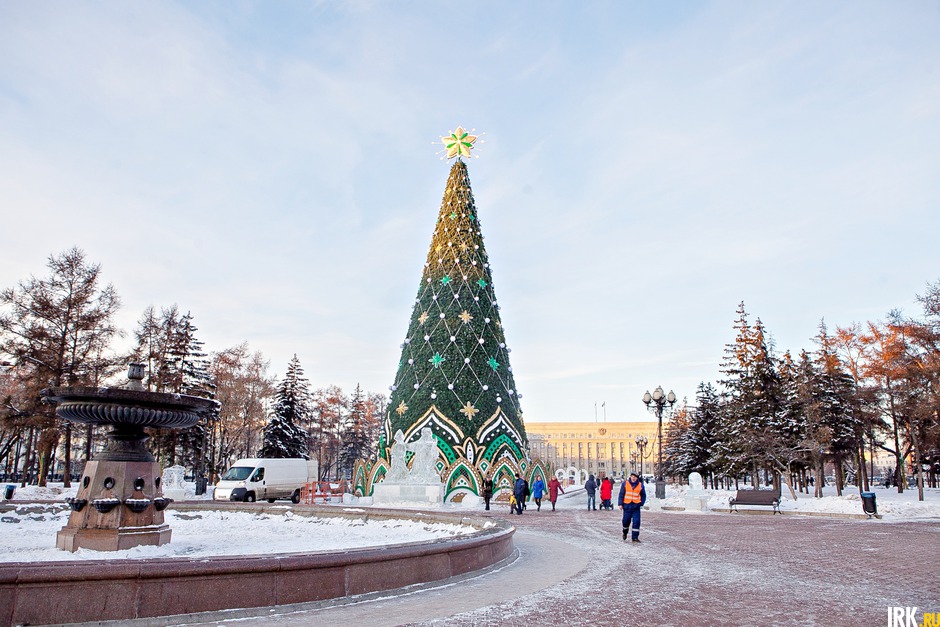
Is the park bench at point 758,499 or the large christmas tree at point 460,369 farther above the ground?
the large christmas tree at point 460,369

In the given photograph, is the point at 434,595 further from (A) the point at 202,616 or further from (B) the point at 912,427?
(B) the point at 912,427

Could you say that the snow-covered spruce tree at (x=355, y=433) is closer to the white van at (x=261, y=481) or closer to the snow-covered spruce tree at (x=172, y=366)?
the snow-covered spruce tree at (x=172, y=366)

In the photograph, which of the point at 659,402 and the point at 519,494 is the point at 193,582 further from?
the point at 659,402

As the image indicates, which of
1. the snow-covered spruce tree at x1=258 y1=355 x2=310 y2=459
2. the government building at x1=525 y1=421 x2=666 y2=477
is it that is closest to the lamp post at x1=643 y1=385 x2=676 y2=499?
the snow-covered spruce tree at x1=258 y1=355 x2=310 y2=459

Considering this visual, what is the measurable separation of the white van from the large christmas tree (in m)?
5.38

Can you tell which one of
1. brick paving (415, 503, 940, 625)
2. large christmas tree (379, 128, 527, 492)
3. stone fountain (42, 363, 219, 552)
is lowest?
brick paving (415, 503, 940, 625)

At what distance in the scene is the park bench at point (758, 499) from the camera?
22219 millimetres

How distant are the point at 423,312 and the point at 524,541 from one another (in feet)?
51.5

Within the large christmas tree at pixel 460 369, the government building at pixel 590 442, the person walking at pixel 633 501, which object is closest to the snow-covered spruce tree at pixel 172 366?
the large christmas tree at pixel 460 369

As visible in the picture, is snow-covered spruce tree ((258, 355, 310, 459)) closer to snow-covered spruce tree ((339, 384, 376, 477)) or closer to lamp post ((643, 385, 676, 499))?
snow-covered spruce tree ((339, 384, 376, 477))

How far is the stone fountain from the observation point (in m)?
9.37

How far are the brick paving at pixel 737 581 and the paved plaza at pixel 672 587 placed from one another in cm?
2

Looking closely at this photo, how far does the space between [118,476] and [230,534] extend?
3718 millimetres

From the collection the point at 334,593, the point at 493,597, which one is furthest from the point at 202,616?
the point at 493,597
